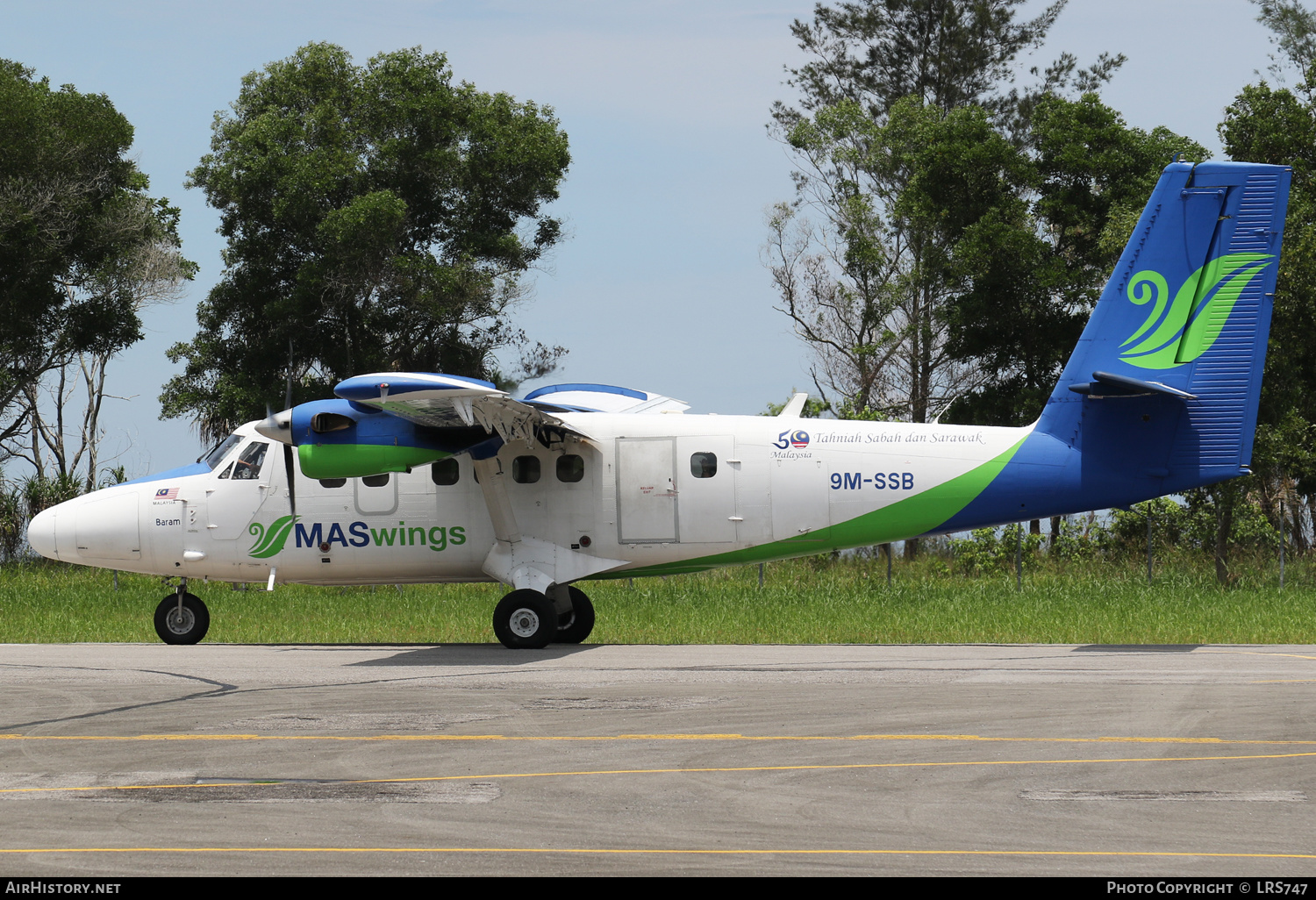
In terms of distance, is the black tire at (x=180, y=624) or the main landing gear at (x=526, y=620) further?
the black tire at (x=180, y=624)

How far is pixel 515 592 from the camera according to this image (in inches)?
704

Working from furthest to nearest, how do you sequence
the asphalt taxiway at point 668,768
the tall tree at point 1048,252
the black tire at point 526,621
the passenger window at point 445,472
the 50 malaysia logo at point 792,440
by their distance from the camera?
Answer: the tall tree at point 1048,252 → the passenger window at point 445,472 → the 50 malaysia logo at point 792,440 → the black tire at point 526,621 → the asphalt taxiway at point 668,768

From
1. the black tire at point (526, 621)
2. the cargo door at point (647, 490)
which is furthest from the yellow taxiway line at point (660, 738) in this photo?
the cargo door at point (647, 490)

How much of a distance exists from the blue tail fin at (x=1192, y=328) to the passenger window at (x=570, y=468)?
666 cm

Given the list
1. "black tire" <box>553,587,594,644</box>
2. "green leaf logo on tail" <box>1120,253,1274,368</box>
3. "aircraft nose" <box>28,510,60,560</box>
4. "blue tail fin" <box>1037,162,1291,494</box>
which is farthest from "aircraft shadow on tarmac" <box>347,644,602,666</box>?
"green leaf logo on tail" <box>1120,253,1274,368</box>

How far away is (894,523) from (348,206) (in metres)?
27.2

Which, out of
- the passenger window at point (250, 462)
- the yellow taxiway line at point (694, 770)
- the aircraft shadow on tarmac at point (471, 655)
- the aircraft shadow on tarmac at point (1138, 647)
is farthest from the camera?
the passenger window at point (250, 462)

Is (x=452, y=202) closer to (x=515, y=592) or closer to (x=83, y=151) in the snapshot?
(x=83, y=151)

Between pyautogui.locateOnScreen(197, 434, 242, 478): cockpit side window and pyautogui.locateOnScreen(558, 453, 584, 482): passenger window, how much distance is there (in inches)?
186

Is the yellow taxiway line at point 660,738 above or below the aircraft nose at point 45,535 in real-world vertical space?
below

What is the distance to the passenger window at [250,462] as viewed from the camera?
1892cm

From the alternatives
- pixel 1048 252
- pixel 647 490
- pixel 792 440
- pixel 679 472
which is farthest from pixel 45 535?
pixel 1048 252

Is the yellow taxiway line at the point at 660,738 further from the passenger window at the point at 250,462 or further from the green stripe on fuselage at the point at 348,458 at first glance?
the passenger window at the point at 250,462

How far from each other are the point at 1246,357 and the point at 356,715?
11.9m
